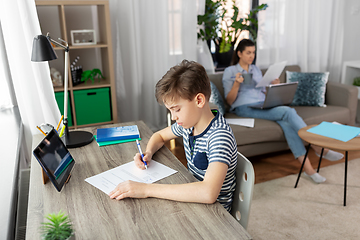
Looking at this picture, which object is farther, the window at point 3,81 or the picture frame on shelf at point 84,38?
the picture frame on shelf at point 84,38

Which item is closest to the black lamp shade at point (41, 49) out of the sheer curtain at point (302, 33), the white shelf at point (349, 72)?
the sheer curtain at point (302, 33)

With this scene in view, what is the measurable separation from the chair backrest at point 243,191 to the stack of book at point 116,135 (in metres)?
0.59

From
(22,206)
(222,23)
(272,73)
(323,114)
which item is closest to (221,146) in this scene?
(22,206)

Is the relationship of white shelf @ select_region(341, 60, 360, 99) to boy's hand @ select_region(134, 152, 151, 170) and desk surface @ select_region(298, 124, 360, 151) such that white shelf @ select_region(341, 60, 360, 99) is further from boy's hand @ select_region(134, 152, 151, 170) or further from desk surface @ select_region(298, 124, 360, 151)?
boy's hand @ select_region(134, 152, 151, 170)

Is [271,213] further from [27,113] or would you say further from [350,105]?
[27,113]

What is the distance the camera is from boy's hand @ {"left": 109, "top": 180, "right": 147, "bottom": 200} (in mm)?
1096

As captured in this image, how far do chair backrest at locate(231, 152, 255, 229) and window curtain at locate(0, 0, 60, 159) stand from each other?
5.29 feet

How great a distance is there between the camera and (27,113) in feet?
7.72

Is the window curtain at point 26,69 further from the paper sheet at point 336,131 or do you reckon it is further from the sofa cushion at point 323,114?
the sofa cushion at point 323,114

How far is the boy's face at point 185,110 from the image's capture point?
1200 mm

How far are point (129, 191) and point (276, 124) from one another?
1.92m

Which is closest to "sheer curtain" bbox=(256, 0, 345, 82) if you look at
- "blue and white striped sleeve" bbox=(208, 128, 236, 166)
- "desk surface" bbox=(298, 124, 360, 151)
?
"desk surface" bbox=(298, 124, 360, 151)

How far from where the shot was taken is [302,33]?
371 cm

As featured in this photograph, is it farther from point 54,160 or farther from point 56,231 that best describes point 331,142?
point 56,231
